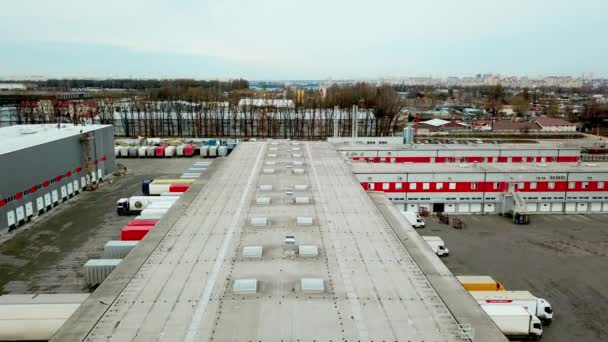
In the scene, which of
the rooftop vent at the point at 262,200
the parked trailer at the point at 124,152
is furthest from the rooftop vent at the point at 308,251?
the parked trailer at the point at 124,152

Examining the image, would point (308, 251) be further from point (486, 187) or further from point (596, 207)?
point (596, 207)

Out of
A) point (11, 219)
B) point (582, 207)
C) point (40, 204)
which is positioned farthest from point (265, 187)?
point (582, 207)

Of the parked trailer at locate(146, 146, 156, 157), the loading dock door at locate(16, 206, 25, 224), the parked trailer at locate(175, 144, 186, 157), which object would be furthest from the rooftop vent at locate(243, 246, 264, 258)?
the parked trailer at locate(146, 146, 156, 157)

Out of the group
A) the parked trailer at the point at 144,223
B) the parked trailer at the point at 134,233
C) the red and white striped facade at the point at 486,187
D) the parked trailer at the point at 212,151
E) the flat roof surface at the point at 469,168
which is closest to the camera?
the parked trailer at the point at 134,233

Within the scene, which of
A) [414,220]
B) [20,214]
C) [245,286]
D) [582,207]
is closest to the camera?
[245,286]

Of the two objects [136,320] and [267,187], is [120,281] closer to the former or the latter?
[136,320]

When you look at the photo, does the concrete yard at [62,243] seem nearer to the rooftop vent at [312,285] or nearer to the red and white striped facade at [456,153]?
the rooftop vent at [312,285]

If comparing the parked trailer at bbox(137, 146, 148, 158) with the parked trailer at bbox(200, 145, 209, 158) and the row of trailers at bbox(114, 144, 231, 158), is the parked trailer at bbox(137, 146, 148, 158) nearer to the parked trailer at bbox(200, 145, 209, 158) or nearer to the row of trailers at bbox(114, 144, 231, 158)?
the row of trailers at bbox(114, 144, 231, 158)
